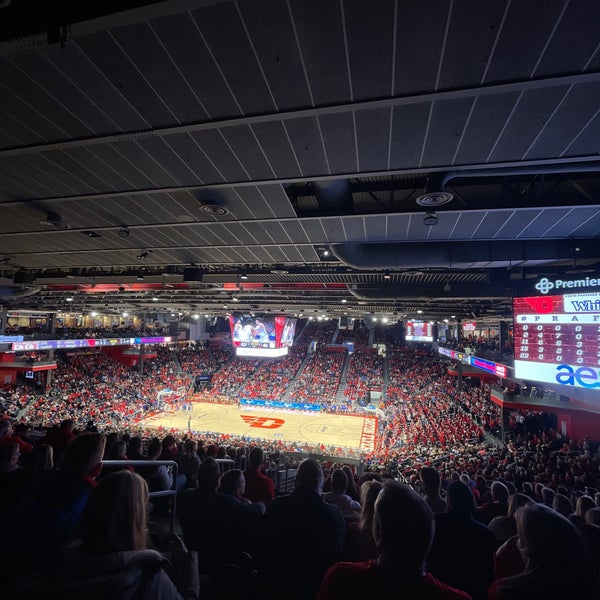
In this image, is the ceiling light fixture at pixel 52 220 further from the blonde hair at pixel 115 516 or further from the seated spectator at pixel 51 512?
the blonde hair at pixel 115 516

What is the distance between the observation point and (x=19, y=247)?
749cm

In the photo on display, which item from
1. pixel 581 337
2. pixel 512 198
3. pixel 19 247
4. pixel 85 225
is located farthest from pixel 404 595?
pixel 19 247

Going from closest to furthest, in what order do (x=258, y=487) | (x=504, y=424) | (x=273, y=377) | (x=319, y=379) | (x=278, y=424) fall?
(x=258, y=487)
(x=504, y=424)
(x=278, y=424)
(x=319, y=379)
(x=273, y=377)

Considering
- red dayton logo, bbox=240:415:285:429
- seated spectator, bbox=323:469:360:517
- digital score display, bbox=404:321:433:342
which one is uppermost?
digital score display, bbox=404:321:433:342

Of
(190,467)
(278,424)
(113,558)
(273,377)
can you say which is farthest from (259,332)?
(113,558)

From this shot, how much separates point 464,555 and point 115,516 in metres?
2.74

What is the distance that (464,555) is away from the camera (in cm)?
283

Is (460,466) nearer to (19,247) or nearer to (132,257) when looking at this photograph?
(132,257)

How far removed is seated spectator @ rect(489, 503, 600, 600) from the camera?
1.79 metres

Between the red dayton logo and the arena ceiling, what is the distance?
83.3 feet

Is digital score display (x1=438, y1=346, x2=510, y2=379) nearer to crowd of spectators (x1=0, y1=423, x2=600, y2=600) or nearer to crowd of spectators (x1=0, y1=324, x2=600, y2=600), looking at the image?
crowd of spectators (x1=0, y1=324, x2=600, y2=600)

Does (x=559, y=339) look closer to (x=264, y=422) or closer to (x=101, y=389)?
(x=264, y=422)

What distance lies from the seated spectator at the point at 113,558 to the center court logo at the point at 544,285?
6.44m

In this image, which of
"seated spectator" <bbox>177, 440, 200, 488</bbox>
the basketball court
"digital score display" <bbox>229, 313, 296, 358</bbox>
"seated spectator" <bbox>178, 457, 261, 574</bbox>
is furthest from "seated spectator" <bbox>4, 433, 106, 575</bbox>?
"digital score display" <bbox>229, 313, 296, 358</bbox>
